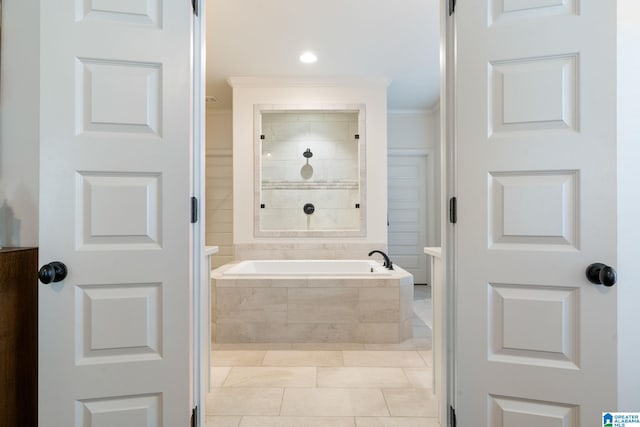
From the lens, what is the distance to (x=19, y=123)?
4.31 ft

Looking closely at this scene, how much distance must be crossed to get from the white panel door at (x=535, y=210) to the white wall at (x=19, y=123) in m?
1.60

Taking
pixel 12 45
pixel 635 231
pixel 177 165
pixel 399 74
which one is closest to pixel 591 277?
pixel 635 231

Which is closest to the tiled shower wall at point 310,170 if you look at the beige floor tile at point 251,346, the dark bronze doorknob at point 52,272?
the beige floor tile at point 251,346

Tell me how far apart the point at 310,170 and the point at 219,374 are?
2911 millimetres

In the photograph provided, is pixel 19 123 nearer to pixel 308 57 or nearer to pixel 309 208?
pixel 308 57

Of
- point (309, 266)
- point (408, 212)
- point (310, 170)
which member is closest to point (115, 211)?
point (309, 266)

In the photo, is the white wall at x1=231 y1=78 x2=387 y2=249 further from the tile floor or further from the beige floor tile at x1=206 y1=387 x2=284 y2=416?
the beige floor tile at x1=206 y1=387 x2=284 y2=416

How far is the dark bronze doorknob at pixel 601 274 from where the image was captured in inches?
42.9

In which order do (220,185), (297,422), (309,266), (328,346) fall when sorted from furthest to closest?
(220,185), (309,266), (328,346), (297,422)

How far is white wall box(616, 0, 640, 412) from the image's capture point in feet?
3.70

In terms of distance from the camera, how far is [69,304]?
1.18 meters

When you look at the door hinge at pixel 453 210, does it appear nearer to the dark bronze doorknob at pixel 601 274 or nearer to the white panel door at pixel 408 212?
the dark bronze doorknob at pixel 601 274

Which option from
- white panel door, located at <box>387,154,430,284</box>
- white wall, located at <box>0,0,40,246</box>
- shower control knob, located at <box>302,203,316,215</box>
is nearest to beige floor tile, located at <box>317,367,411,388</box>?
white wall, located at <box>0,0,40,246</box>

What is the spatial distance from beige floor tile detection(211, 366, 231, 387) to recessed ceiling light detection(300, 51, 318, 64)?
3.04 metres
